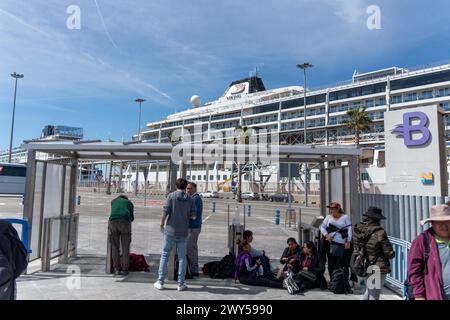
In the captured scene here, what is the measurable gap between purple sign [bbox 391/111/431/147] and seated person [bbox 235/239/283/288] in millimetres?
9779

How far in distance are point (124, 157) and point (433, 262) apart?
6.66 metres

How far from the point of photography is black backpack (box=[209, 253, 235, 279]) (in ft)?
20.9

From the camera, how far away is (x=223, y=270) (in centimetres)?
641

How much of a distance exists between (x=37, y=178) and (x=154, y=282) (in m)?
3.17

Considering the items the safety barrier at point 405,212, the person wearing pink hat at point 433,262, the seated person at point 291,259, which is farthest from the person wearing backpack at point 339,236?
the person wearing pink hat at point 433,262

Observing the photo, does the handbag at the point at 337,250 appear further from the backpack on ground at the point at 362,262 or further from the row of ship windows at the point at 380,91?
the row of ship windows at the point at 380,91

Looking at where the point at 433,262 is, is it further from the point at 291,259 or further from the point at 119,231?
the point at 119,231

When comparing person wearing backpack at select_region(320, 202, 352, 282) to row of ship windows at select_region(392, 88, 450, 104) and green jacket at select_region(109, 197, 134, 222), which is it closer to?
green jacket at select_region(109, 197, 134, 222)

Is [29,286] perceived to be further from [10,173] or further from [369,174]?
[369,174]

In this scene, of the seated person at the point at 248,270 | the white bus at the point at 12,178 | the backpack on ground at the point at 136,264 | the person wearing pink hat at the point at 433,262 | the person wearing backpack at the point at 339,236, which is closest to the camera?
the person wearing pink hat at the point at 433,262

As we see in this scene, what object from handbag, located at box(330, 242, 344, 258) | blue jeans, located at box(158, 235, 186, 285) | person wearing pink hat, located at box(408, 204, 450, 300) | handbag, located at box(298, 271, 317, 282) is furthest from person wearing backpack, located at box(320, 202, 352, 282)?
person wearing pink hat, located at box(408, 204, 450, 300)

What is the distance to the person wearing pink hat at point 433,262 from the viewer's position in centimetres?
280

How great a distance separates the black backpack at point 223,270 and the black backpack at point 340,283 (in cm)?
185
